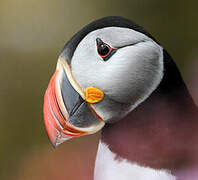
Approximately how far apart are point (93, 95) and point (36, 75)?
25 centimetres

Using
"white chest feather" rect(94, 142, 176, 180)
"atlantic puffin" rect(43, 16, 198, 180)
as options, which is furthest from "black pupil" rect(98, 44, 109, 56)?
"white chest feather" rect(94, 142, 176, 180)

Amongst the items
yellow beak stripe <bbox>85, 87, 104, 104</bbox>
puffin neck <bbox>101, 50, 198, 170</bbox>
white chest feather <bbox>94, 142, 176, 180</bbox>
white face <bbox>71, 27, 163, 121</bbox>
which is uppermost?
white face <bbox>71, 27, 163, 121</bbox>

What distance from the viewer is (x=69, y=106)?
84cm

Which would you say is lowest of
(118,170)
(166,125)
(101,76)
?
(118,170)

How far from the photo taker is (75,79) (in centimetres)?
83

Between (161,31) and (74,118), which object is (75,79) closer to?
(74,118)

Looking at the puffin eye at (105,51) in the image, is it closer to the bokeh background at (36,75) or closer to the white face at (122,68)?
the white face at (122,68)

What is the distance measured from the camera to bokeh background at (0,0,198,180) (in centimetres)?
91

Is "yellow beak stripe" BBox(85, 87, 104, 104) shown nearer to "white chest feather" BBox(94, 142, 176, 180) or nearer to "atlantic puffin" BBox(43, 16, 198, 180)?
"atlantic puffin" BBox(43, 16, 198, 180)

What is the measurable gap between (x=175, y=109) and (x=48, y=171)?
45 centimetres

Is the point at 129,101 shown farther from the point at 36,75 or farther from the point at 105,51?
the point at 36,75

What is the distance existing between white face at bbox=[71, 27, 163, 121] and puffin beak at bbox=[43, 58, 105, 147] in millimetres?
23

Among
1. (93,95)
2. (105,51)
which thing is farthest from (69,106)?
(105,51)

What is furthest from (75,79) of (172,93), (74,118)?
(172,93)
